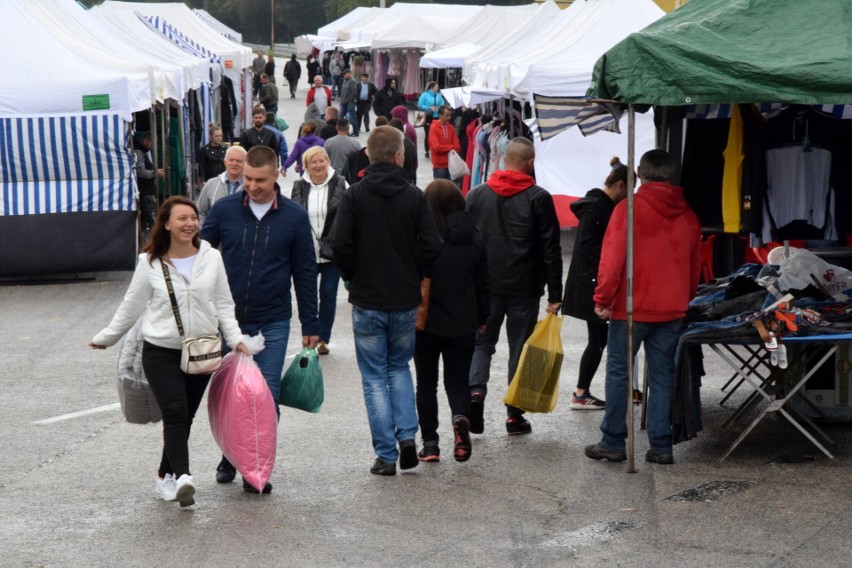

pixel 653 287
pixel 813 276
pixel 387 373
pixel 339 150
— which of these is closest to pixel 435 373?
pixel 387 373

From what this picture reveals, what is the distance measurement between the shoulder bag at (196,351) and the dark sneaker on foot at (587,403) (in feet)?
10.4

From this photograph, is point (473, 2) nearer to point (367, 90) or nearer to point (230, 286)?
point (367, 90)

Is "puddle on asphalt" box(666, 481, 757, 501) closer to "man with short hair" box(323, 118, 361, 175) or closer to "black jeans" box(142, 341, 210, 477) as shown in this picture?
"black jeans" box(142, 341, 210, 477)

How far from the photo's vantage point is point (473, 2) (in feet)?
293

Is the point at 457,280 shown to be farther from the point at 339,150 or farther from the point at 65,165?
the point at 339,150

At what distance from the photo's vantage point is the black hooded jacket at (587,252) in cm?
812

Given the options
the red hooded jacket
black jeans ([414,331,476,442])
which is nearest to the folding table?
the red hooded jacket

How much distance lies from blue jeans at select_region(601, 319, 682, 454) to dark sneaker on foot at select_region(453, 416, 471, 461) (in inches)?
31.2

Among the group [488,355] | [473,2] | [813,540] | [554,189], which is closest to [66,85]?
[554,189]

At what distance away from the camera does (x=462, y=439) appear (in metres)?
7.43

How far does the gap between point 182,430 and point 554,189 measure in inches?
434

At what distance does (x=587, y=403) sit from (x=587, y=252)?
1.18 m

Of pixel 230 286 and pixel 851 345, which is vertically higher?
pixel 230 286

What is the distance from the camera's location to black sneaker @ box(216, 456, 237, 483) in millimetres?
7059
